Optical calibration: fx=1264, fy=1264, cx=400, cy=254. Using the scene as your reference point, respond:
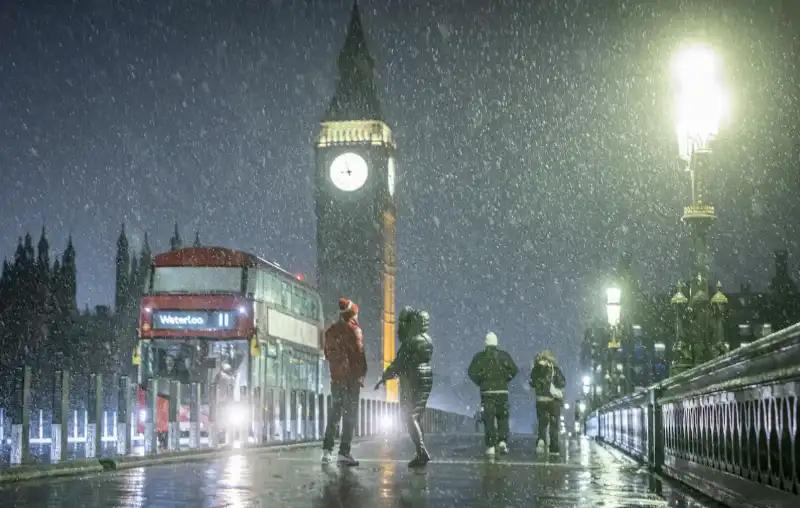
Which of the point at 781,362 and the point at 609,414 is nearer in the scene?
the point at 781,362

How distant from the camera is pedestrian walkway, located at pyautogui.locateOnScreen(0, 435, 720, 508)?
25.1 feet

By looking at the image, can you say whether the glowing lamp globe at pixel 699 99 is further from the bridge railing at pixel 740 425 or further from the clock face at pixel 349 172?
the clock face at pixel 349 172

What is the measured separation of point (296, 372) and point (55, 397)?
1770cm

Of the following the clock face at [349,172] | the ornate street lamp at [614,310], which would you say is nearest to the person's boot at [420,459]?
the ornate street lamp at [614,310]

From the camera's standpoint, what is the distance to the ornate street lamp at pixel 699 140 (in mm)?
13258

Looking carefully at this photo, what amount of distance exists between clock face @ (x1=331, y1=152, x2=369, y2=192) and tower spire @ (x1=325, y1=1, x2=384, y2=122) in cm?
413

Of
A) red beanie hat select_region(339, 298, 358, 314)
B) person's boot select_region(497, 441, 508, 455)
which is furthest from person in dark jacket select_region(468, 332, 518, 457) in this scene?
red beanie hat select_region(339, 298, 358, 314)

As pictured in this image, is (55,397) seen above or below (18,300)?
below

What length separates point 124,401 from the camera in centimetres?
1584

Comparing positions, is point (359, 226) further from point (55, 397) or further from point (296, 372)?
point (55, 397)

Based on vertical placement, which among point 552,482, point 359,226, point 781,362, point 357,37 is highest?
point 357,37

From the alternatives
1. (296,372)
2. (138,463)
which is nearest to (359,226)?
(296,372)

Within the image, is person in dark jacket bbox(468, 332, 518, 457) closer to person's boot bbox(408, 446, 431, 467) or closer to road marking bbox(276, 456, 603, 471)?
road marking bbox(276, 456, 603, 471)

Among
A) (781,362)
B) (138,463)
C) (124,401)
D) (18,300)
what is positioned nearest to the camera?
(781,362)
